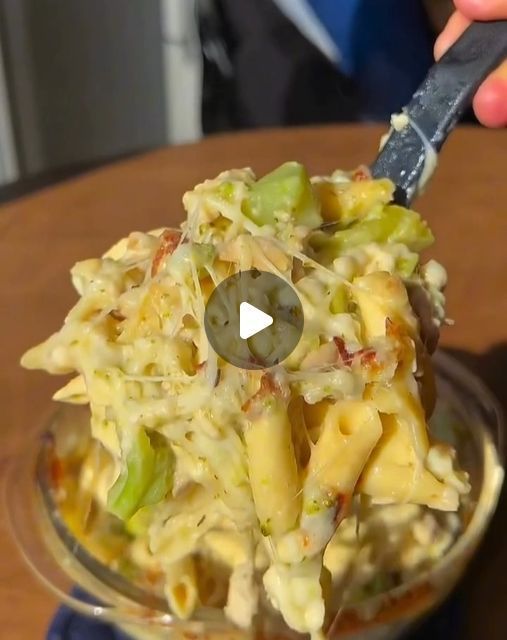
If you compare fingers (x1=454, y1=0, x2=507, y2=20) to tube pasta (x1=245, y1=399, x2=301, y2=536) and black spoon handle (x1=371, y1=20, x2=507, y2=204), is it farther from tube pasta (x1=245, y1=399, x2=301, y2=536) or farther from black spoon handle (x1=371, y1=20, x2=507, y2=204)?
tube pasta (x1=245, y1=399, x2=301, y2=536)

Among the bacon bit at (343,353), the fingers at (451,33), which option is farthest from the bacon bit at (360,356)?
the fingers at (451,33)

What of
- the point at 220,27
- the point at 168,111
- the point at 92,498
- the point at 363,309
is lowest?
the point at 168,111

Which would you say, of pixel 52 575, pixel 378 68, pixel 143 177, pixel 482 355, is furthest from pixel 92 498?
pixel 378 68

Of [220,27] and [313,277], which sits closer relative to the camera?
[313,277]

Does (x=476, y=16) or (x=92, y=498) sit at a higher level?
(x=476, y=16)

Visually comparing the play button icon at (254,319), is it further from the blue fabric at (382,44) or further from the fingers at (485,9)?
the blue fabric at (382,44)

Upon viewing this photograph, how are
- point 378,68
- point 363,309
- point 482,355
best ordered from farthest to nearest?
point 378,68 < point 482,355 < point 363,309

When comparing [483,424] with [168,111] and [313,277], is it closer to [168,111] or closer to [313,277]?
[313,277]
